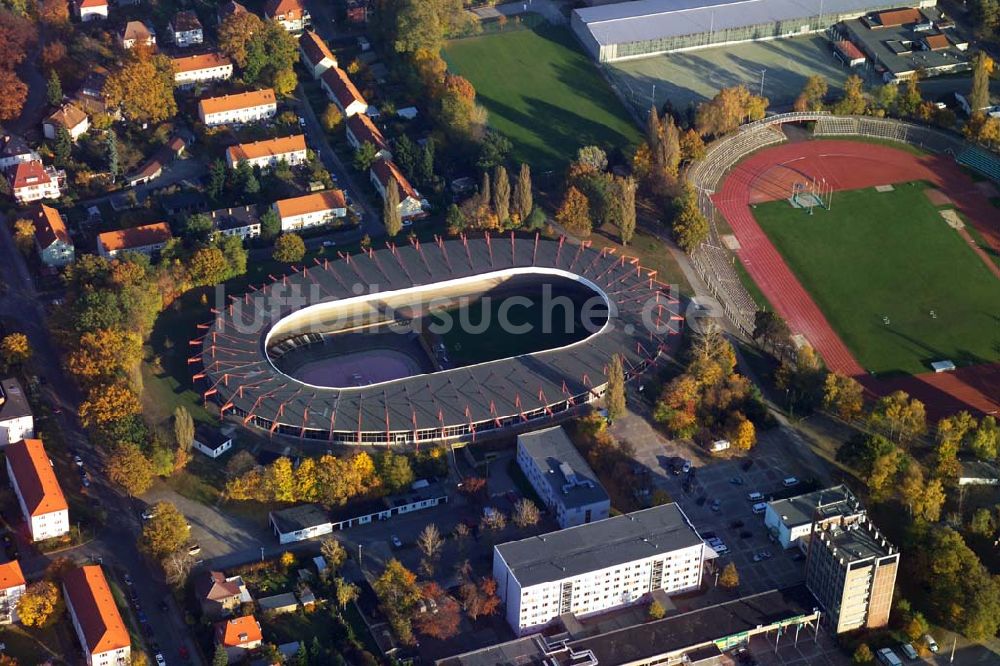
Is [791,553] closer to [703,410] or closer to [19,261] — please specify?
[703,410]

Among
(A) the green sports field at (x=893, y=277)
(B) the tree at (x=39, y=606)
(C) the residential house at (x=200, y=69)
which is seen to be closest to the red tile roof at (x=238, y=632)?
(B) the tree at (x=39, y=606)

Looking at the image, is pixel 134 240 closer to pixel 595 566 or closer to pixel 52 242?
pixel 52 242

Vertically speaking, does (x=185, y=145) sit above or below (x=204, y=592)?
above

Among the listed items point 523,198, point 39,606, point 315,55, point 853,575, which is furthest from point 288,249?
point 853,575

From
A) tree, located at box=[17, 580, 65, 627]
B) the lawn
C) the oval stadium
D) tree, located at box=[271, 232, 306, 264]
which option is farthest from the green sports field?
tree, located at box=[17, 580, 65, 627]

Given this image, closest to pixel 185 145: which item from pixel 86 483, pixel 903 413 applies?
pixel 86 483
